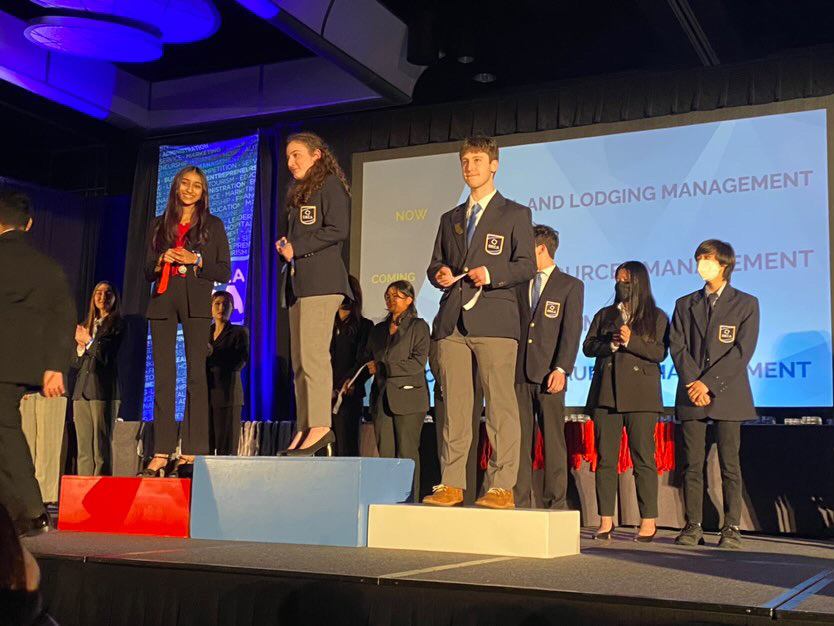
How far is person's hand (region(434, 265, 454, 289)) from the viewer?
342 cm

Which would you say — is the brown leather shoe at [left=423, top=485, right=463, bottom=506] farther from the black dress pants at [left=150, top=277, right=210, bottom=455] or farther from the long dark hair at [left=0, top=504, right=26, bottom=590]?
the long dark hair at [left=0, top=504, right=26, bottom=590]

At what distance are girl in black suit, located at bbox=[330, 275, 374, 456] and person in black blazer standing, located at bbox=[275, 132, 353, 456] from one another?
7.03 ft

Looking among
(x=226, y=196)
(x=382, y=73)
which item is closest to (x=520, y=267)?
(x=382, y=73)

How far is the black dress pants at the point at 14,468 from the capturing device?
3307mm

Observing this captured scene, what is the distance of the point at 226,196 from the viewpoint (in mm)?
8555

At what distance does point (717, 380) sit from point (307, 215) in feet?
6.22

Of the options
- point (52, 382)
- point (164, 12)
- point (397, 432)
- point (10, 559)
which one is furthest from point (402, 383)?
point (10, 559)

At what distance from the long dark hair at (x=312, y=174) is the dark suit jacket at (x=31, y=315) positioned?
929 millimetres

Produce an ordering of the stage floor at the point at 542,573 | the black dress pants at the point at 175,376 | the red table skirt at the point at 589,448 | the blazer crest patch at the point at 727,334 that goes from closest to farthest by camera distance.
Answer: the stage floor at the point at 542,573 < the black dress pants at the point at 175,376 < the blazer crest patch at the point at 727,334 < the red table skirt at the point at 589,448

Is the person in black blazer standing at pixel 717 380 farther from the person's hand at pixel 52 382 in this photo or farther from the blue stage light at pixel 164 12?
the blue stage light at pixel 164 12

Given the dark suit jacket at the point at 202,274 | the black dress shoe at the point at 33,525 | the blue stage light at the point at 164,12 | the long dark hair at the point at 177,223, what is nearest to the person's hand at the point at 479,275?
the dark suit jacket at the point at 202,274

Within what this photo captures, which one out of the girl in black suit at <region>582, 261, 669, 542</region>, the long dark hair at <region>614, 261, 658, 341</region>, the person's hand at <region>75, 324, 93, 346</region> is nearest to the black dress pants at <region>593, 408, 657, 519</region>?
the girl in black suit at <region>582, 261, 669, 542</region>

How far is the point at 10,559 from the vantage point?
1024 mm

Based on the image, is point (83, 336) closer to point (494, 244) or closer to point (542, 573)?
point (494, 244)
